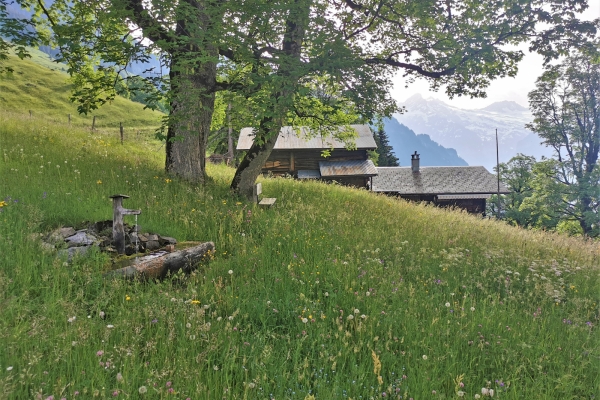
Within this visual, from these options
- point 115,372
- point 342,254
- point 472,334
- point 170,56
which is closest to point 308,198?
point 342,254

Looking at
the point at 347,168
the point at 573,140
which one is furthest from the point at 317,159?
the point at 573,140

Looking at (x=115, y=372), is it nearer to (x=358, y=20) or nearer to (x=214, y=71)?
(x=214, y=71)

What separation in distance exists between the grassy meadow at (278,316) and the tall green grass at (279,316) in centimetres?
2

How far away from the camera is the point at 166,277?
4000 mm

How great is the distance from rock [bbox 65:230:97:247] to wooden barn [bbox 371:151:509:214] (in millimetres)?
30340

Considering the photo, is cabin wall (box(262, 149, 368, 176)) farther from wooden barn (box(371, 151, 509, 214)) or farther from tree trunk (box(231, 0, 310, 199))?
tree trunk (box(231, 0, 310, 199))

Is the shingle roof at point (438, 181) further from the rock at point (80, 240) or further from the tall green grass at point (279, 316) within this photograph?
the rock at point (80, 240)

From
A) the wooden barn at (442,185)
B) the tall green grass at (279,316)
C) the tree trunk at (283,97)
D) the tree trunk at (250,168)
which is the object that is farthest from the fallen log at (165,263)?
the wooden barn at (442,185)

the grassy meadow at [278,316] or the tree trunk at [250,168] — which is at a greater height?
the tree trunk at [250,168]

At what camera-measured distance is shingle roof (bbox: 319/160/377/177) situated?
2668 cm

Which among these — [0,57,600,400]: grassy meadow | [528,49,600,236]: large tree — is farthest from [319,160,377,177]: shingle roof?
[0,57,600,400]: grassy meadow

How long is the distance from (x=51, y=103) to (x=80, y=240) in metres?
58.3

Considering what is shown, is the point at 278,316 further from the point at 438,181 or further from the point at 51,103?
the point at 51,103

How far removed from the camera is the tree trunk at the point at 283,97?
6.06m
